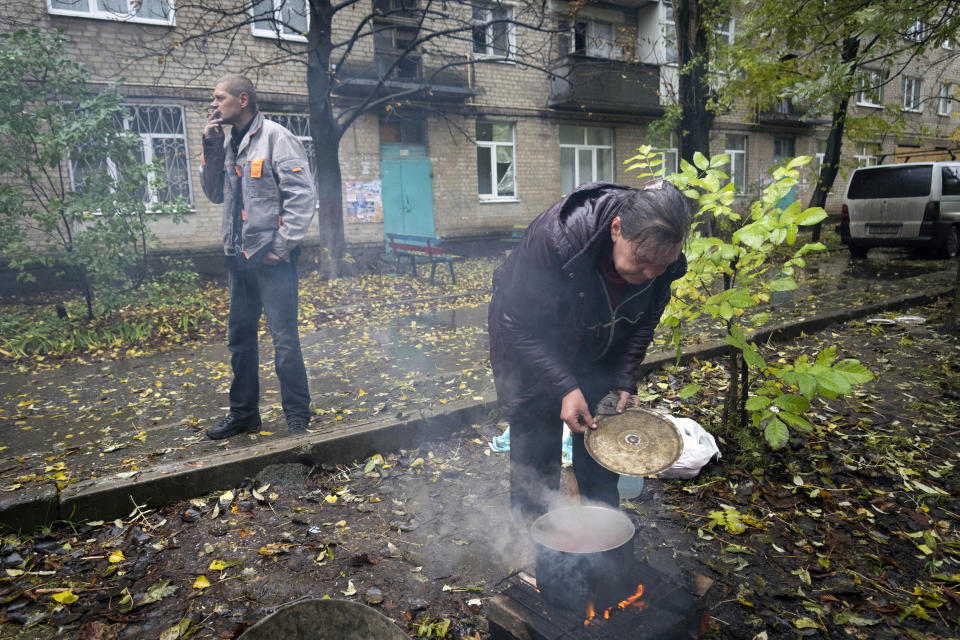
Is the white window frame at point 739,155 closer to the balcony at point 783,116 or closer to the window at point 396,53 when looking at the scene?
the balcony at point 783,116

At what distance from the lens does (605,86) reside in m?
17.2

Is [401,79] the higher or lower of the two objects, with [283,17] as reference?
lower

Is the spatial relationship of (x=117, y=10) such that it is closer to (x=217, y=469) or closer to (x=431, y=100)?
(x=431, y=100)

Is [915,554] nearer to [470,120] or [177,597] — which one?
[177,597]

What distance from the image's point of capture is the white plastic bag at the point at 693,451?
336 centimetres

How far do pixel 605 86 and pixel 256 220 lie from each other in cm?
1611

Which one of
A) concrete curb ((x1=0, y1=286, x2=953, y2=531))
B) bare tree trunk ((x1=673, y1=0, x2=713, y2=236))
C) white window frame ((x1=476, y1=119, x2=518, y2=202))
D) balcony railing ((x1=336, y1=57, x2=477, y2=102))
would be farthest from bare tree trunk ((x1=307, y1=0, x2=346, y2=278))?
concrete curb ((x1=0, y1=286, x2=953, y2=531))

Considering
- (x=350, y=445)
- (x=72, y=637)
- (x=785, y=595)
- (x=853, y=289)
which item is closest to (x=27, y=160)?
(x=350, y=445)

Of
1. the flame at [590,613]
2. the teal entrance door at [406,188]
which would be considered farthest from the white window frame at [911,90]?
the flame at [590,613]

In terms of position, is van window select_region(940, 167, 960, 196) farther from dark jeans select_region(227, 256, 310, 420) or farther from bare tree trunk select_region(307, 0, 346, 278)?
dark jeans select_region(227, 256, 310, 420)

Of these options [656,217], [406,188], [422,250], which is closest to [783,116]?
[406,188]

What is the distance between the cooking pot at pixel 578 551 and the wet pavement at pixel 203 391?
2084mm

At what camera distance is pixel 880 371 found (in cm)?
496

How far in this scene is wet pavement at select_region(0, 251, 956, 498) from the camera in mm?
3896
